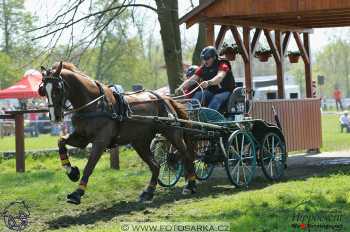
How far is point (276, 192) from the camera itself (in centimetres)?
1009

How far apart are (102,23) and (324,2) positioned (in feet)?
20.1

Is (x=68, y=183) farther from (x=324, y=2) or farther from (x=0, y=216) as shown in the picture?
(x=324, y=2)

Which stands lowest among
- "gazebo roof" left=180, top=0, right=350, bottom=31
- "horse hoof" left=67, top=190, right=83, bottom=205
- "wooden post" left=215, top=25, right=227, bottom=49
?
"horse hoof" left=67, top=190, right=83, bottom=205

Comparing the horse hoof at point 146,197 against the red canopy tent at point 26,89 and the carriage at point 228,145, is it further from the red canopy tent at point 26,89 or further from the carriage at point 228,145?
the red canopy tent at point 26,89

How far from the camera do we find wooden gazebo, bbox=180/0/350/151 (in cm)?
1415

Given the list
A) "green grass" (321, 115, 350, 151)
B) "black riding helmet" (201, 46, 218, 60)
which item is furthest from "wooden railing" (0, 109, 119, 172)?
"green grass" (321, 115, 350, 151)

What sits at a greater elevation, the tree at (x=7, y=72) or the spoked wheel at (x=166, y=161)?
the tree at (x=7, y=72)

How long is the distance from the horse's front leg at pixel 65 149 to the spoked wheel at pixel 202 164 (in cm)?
247

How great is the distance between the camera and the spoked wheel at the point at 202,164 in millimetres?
11492

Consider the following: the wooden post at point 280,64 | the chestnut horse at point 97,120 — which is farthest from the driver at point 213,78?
the wooden post at point 280,64

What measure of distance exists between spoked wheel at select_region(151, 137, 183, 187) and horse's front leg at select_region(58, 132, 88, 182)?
2.26 meters

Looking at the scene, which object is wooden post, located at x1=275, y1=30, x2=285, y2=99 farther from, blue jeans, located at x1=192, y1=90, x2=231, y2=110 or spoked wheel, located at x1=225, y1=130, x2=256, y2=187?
spoked wheel, located at x1=225, y1=130, x2=256, y2=187

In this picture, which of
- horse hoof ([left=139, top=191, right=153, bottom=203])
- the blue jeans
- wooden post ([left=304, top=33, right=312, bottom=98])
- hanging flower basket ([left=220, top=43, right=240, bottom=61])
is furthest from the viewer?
wooden post ([left=304, top=33, right=312, bottom=98])

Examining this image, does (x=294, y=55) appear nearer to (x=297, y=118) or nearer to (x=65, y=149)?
(x=297, y=118)
